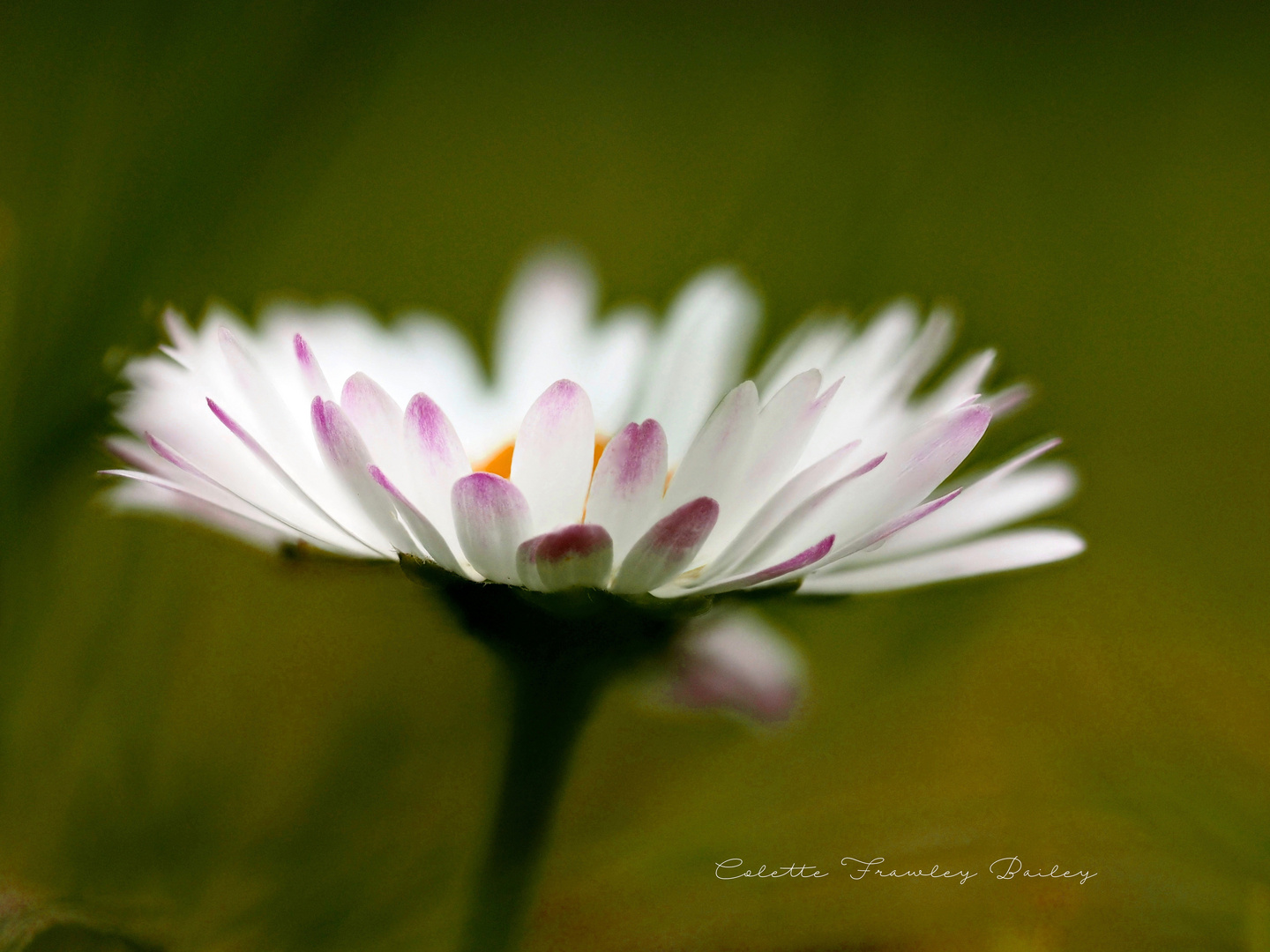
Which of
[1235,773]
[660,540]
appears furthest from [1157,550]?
[660,540]

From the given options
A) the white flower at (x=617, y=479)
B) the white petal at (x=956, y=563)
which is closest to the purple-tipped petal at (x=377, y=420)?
the white flower at (x=617, y=479)

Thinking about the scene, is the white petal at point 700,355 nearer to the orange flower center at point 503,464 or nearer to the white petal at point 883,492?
the orange flower center at point 503,464

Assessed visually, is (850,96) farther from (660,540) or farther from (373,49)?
(660,540)

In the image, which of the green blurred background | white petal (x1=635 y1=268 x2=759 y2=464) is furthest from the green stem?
white petal (x1=635 y1=268 x2=759 y2=464)

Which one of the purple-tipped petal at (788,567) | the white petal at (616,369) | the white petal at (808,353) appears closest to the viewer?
the purple-tipped petal at (788,567)

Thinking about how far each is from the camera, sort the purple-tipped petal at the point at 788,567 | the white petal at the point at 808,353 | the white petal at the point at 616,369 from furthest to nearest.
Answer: the white petal at the point at 616,369
the white petal at the point at 808,353
the purple-tipped petal at the point at 788,567

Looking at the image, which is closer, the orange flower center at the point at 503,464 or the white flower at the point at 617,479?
the white flower at the point at 617,479

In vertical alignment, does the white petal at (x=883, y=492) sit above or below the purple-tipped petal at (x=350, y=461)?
above
